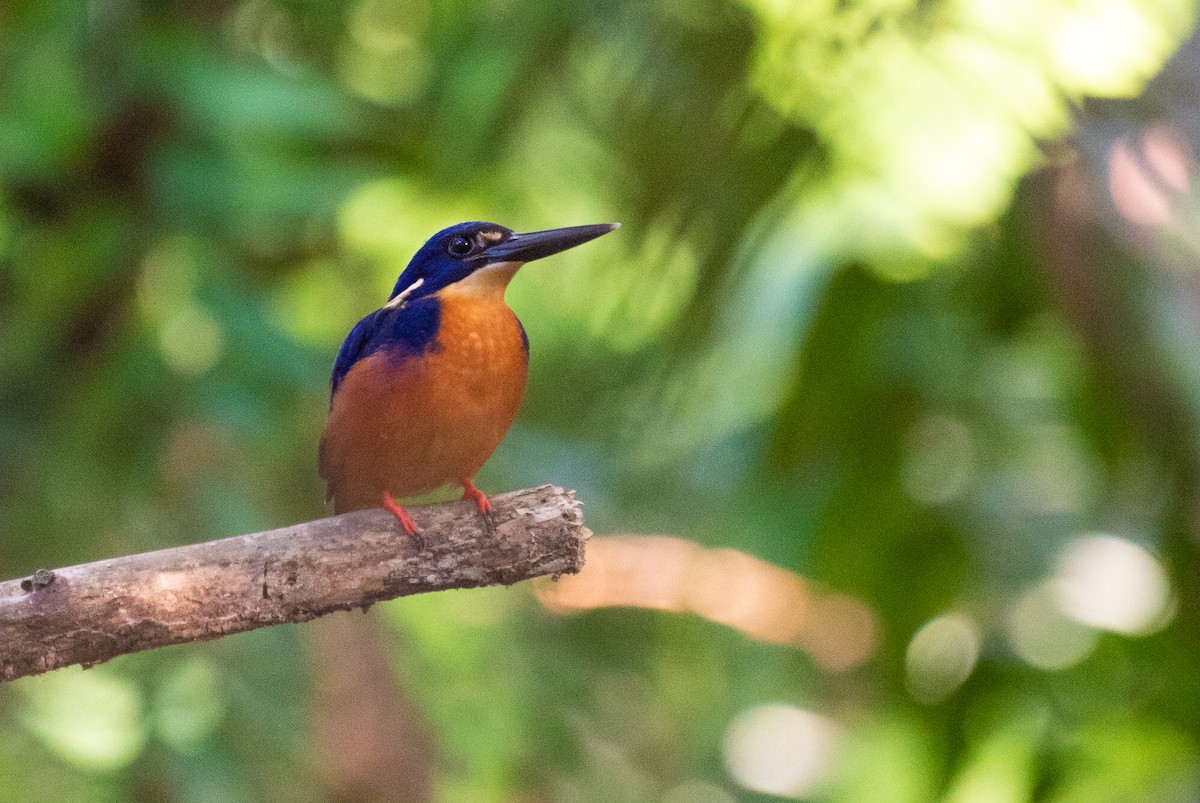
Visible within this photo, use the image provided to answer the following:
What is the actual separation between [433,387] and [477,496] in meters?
0.18

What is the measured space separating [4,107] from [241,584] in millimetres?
3204

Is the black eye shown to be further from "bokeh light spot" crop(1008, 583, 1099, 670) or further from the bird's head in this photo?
"bokeh light spot" crop(1008, 583, 1099, 670)

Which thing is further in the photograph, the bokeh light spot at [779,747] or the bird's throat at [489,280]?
the bokeh light spot at [779,747]

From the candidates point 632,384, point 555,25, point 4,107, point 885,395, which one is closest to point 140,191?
point 4,107

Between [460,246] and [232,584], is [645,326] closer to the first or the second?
[460,246]

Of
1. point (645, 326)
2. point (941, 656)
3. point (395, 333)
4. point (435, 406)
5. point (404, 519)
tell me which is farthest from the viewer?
point (941, 656)

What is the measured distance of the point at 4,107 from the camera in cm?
420

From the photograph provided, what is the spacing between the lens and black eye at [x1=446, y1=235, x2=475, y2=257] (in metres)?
2.13

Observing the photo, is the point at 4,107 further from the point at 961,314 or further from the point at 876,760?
the point at 876,760

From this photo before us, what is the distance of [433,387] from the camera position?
1906 mm

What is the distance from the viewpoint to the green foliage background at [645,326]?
318cm

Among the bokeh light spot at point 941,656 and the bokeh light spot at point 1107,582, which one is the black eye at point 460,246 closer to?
the bokeh light spot at point 941,656

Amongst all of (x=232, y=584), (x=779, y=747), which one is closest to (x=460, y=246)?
(x=232, y=584)

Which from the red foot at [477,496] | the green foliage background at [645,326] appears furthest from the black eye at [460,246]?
the green foliage background at [645,326]
